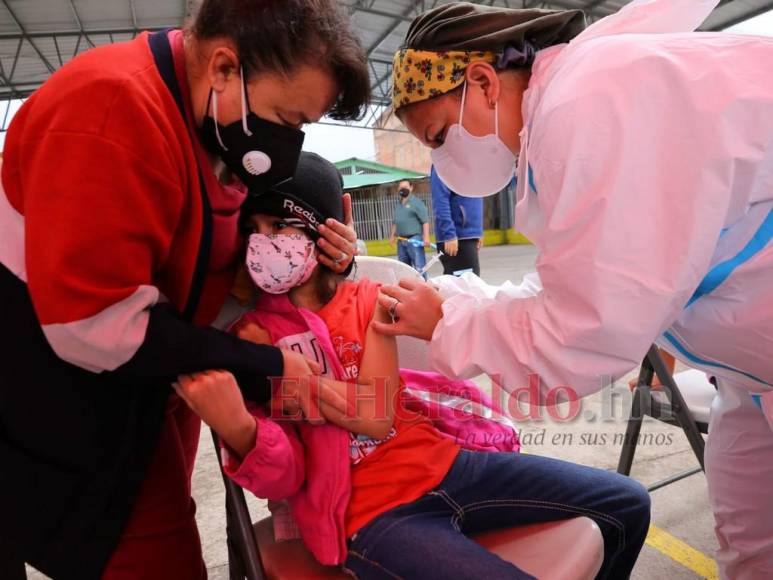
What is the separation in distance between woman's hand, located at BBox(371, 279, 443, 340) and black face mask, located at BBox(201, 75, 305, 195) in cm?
32

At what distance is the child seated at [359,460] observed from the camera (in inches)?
35.0

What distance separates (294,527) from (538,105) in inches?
34.8

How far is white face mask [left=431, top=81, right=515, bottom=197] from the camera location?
3.51ft

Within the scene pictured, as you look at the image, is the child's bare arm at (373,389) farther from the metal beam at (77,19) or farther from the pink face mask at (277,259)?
the metal beam at (77,19)

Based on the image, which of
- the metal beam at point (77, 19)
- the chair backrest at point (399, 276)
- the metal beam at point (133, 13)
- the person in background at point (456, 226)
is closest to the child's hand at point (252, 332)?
the chair backrest at point (399, 276)

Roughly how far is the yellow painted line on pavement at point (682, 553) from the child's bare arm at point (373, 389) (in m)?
1.38

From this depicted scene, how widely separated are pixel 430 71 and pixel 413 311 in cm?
45

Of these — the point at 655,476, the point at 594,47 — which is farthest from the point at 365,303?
the point at 655,476

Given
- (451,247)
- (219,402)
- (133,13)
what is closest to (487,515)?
(219,402)

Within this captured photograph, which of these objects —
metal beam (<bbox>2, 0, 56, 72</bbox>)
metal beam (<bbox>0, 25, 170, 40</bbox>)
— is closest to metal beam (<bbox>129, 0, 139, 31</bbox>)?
metal beam (<bbox>0, 25, 170, 40</bbox>)

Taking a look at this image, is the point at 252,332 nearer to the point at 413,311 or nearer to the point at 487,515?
the point at 413,311

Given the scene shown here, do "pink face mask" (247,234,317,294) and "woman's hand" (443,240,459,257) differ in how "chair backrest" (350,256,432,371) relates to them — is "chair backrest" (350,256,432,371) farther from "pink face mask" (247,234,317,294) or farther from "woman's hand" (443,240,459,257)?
"woman's hand" (443,240,459,257)

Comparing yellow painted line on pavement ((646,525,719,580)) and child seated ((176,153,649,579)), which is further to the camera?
yellow painted line on pavement ((646,525,719,580))

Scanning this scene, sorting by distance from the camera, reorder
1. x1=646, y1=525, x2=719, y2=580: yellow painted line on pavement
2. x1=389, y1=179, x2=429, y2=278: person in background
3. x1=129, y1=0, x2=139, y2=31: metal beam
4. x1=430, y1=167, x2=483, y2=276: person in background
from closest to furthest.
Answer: x1=646, y1=525, x2=719, y2=580: yellow painted line on pavement < x1=430, y1=167, x2=483, y2=276: person in background < x1=389, y1=179, x2=429, y2=278: person in background < x1=129, y1=0, x2=139, y2=31: metal beam
